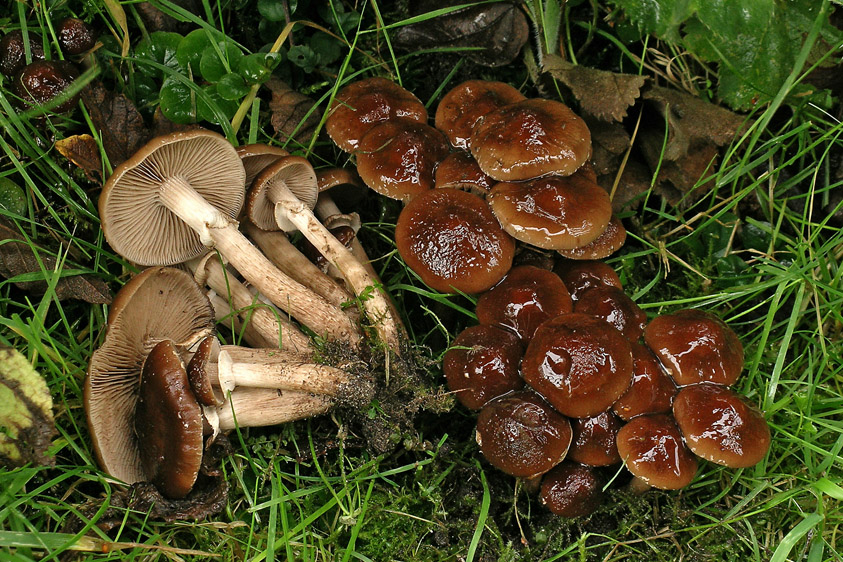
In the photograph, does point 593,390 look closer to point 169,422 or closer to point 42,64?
point 169,422

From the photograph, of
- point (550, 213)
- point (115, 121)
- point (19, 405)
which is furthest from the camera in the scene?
point (115, 121)

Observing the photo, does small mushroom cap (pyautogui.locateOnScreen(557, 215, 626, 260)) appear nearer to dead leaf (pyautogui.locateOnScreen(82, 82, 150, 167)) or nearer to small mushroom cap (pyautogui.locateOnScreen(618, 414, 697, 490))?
small mushroom cap (pyautogui.locateOnScreen(618, 414, 697, 490))

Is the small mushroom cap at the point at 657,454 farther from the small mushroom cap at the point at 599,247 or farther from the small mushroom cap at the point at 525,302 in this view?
the small mushroom cap at the point at 599,247

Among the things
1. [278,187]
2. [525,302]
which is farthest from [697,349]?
[278,187]

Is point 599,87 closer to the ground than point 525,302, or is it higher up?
higher up

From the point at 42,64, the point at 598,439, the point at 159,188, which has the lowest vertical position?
the point at 598,439

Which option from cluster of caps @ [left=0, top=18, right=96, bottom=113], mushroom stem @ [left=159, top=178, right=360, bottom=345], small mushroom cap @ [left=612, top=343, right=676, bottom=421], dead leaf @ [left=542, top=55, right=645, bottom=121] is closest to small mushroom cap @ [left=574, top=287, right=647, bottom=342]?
small mushroom cap @ [left=612, top=343, right=676, bottom=421]

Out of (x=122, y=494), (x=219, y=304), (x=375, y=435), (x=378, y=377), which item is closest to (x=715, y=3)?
(x=378, y=377)
